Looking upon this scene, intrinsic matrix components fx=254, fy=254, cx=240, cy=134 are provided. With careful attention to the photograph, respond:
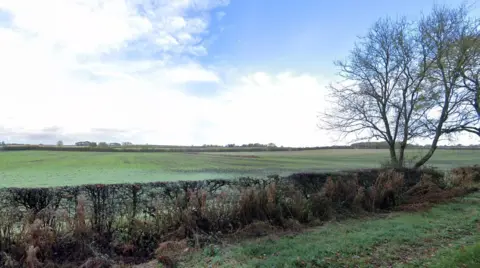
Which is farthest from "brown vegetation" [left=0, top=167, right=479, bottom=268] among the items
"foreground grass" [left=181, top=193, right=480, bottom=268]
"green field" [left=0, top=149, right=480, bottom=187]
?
"green field" [left=0, top=149, right=480, bottom=187]

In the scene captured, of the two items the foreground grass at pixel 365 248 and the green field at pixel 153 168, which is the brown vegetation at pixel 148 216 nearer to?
the foreground grass at pixel 365 248

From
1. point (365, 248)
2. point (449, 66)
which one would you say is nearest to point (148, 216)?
point (365, 248)

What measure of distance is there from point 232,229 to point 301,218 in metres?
1.97

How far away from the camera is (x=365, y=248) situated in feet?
15.5

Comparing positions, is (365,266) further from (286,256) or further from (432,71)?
(432,71)

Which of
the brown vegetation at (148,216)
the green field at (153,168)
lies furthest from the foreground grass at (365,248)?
the green field at (153,168)

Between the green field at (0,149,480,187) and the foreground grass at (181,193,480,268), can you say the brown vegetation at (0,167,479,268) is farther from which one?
the green field at (0,149,480,187)

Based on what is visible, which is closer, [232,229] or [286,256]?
[286,256]

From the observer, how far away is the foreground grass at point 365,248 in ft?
13.5

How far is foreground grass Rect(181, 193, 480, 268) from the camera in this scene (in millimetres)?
4121

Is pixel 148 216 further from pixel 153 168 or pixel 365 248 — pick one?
pixel 153 168

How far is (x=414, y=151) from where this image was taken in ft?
56.0

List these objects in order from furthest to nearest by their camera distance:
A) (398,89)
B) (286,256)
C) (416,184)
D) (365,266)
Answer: (398,89)
(416,184)
(286,256)
(365,266)

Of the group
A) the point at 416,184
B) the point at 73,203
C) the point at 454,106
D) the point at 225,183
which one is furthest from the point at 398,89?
the point at 73,203
